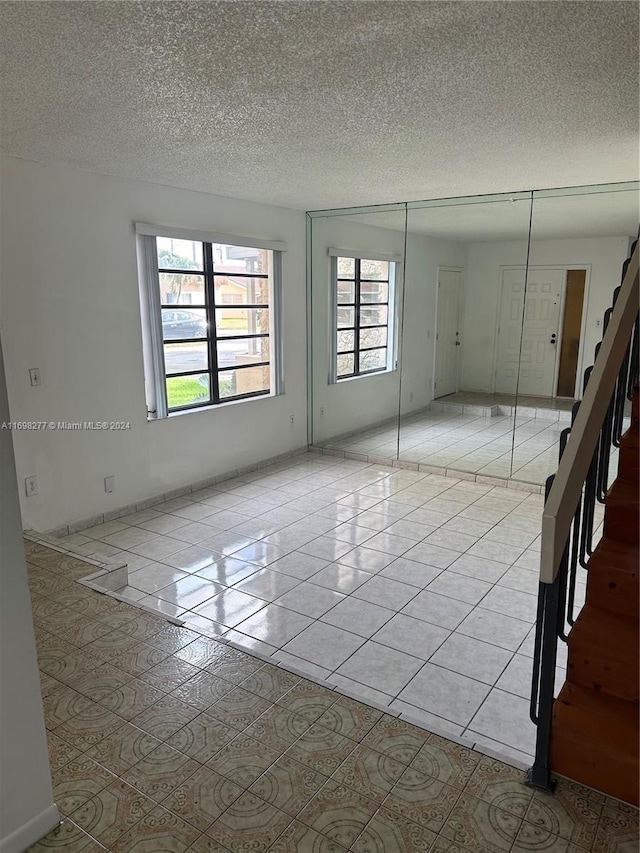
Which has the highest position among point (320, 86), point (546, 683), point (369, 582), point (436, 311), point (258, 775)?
point (320, 86)

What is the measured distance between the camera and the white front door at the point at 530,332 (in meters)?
5.03

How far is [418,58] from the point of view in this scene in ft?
6.77

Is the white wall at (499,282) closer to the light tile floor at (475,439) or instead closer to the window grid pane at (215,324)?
the light tile floor at (475,439)

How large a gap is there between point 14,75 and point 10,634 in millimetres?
2017

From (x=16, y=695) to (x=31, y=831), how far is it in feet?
1.37

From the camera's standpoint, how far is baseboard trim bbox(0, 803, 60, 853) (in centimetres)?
152

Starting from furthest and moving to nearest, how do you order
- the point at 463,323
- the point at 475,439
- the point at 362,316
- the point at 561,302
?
1. the point at 362,316
2. the point at 475,439
3. the point at 463,323
4. the point at 561,302

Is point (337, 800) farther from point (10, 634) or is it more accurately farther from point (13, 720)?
point (10, 634)

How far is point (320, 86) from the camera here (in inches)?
91.9

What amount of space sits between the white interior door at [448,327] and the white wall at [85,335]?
81.1 inches

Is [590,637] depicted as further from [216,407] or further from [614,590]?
[216,407]

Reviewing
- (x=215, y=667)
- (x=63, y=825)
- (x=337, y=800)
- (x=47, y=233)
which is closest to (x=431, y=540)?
(x=215, y=667)

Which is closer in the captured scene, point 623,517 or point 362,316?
point 623,517

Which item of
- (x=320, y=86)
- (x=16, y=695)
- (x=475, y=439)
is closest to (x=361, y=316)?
(x=475, y=439)
